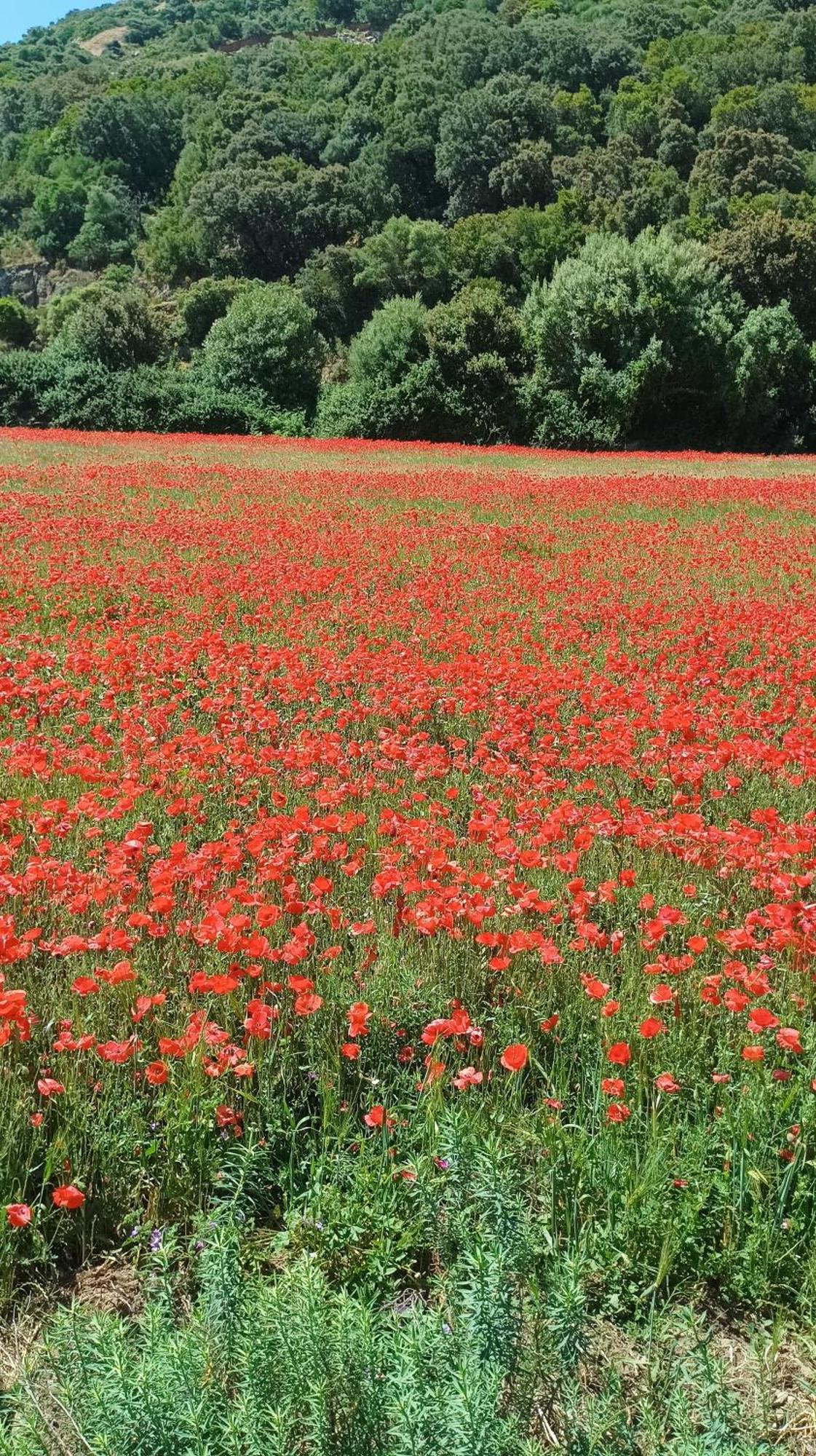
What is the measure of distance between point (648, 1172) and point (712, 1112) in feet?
1.87

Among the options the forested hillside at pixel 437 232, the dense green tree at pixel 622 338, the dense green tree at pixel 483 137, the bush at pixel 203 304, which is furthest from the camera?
the dense green tree at pixel 483 137

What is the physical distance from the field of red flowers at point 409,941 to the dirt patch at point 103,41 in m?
183

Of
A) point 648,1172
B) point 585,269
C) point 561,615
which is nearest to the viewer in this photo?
point 648,1172

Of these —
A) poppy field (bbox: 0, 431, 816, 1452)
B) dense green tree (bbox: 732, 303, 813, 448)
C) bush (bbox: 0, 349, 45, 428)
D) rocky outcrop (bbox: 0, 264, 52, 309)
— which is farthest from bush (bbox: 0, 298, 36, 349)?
poppy field (bbox: 0, 431, 816, 1452)

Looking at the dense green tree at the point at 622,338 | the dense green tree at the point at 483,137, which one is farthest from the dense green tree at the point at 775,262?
the dense green tree at the point at 483,137

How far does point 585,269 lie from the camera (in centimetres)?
3972

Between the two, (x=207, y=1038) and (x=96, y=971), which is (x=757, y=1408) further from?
(x=96, y=971)

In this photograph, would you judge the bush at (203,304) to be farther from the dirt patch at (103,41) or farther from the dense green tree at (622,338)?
the dirt patch at (103,41)

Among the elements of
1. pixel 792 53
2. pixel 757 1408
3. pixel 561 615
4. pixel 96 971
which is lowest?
A: pixel 757 1408

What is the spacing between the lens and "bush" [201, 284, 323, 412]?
4394 centimetres

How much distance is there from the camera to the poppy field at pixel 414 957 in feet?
9.31

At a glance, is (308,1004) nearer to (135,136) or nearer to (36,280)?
(36,280)

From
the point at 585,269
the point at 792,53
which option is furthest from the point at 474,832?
the point at 792,53

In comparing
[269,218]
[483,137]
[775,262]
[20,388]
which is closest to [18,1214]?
[20,388]
